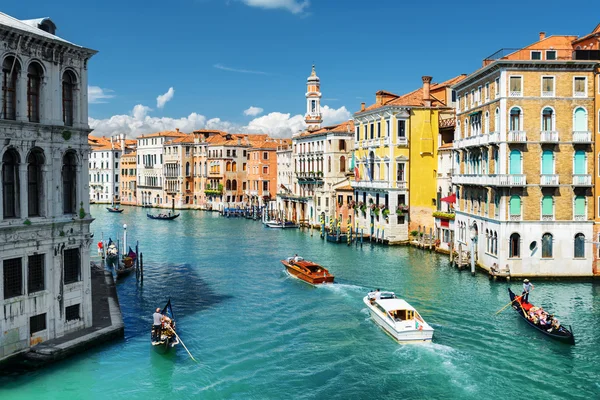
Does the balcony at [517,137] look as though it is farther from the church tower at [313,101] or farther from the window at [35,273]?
the church tower at [313,101]

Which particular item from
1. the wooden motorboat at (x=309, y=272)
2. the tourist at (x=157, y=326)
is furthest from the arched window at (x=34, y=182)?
the wooden motorboat at (x=309, y=272)

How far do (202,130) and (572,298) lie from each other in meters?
66.8

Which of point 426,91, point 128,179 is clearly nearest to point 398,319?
point 426,91

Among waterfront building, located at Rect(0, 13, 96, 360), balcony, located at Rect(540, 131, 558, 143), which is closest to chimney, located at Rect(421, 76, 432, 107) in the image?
balcony, located at Rect(540, 131, 558, 143)

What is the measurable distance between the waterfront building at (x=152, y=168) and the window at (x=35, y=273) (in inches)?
2715

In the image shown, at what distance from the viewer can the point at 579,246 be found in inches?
1050

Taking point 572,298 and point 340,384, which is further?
point 572,298

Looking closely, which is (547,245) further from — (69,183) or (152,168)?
(152,168)

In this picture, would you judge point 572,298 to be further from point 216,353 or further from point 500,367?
point 216,353

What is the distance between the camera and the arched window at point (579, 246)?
2664 cm

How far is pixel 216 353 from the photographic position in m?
17.4

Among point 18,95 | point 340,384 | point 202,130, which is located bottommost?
point 340,384

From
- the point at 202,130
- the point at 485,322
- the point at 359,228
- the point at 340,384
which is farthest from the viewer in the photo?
the point at 202,130

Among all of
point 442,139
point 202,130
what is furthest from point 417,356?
point 202,130
